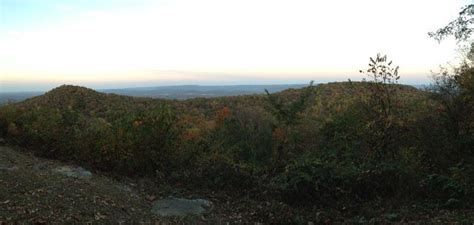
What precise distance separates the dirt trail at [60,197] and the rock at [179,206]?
0.15 metres

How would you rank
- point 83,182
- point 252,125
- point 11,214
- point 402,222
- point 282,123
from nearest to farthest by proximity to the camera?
1. point 11,214
2. point 402,222
3. point 83,182
4. point 282,123
5. point 252,125

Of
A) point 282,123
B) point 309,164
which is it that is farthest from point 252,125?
point 309,164

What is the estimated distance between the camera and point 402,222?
229 inches

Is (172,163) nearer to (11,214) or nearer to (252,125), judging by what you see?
(11,214)

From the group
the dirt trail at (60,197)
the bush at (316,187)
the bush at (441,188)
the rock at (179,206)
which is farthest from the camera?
the bush at (316,187)

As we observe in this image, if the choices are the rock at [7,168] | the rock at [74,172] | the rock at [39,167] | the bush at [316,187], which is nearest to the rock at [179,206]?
the bush at [316,187]

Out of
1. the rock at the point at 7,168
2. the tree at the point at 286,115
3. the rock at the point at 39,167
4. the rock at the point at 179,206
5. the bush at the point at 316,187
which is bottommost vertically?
the rock at the point at 179,206

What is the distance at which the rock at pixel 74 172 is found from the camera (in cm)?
752

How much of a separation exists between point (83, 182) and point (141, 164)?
1.49 metres

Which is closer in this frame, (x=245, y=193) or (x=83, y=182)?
(x=83, y=182)

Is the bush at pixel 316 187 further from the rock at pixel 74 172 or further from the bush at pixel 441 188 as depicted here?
the rock at pixel 74 172

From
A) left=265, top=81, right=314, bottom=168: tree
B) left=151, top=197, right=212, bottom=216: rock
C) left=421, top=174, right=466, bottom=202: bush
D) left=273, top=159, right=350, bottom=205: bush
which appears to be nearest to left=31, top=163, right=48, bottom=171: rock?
left=151, top=197, right=212, bottom=216: rock

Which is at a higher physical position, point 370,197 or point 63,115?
point 63,115

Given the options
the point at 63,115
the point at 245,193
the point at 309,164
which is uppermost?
the point at 63,115
